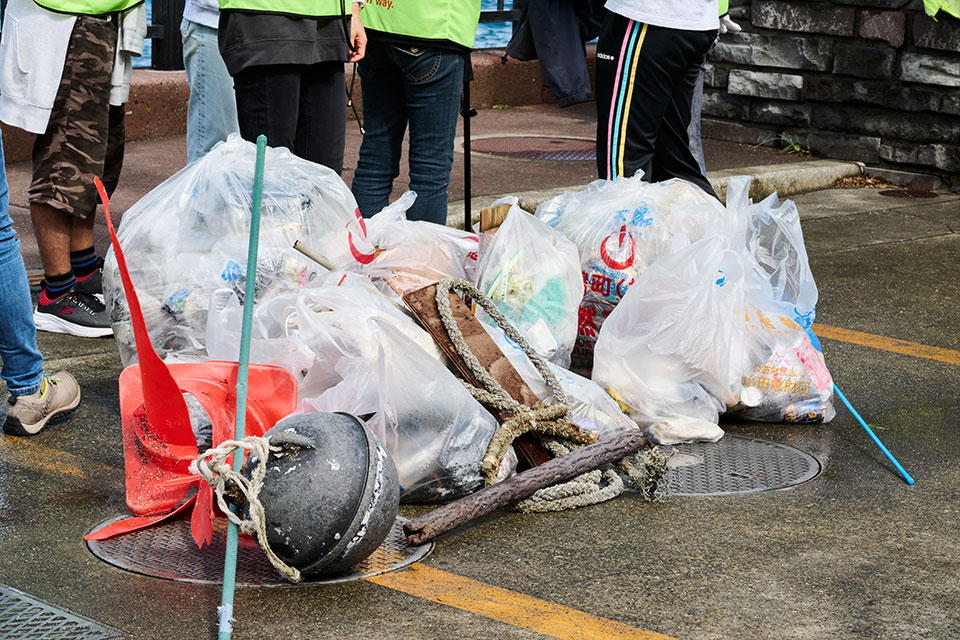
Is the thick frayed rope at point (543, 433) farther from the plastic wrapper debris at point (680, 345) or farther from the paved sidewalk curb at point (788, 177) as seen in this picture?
the paved sidewalk curb at point (788, 177)

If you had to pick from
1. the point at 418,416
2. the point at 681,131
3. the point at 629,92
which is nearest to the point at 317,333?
the point at 418,416

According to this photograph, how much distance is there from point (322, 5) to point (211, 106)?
723mm

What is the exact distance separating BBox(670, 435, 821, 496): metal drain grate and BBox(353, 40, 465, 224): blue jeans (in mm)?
1358

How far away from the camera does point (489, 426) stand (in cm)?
313

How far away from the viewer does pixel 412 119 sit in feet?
14.0

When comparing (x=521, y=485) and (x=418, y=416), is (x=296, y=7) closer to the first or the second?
(x=418, y=416)

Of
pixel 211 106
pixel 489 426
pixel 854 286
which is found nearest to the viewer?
pixel 489 426

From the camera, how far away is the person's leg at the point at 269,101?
3854mm

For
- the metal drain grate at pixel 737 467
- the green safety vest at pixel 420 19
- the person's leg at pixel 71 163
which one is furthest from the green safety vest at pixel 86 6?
the metal drain grate at pixel 737 467

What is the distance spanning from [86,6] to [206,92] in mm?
492

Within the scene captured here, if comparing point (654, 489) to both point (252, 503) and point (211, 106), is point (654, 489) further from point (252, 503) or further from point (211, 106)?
point (211, 106)

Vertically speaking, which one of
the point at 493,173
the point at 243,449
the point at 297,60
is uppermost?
the point at 297,60

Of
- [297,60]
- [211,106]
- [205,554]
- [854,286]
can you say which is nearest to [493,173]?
[854,286]

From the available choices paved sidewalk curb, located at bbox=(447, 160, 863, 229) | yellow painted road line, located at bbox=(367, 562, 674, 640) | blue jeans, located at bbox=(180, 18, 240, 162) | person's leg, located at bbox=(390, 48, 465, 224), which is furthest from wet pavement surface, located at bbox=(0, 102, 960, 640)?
paved sidewalk curb, located at bbox=(447, 160, 863, 229)
